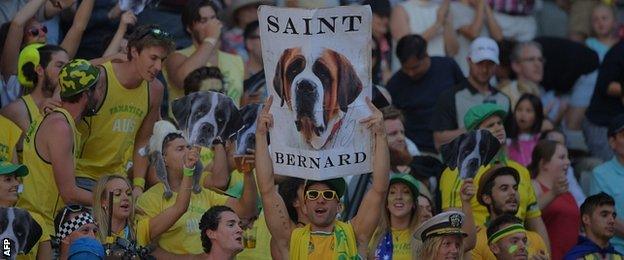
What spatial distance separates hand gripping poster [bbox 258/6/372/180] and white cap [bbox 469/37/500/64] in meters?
4.16

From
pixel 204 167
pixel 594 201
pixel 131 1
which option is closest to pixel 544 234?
pixel 594 201

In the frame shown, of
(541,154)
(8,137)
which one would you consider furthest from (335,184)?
(541,154)

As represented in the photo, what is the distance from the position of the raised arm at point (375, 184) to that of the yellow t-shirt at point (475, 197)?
1.62 meters

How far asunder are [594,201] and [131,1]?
12.3 ft

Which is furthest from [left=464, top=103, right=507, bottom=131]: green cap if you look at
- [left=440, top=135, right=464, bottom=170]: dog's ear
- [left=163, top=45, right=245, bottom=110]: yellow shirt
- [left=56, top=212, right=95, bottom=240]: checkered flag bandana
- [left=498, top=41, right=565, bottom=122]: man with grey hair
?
[left=56, top=212, right=95, bottom=240]: checkered flag bandana

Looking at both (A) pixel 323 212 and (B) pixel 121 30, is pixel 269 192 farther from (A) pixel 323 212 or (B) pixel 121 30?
(B) pixel 121 30

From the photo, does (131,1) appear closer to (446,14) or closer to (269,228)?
(269,228)

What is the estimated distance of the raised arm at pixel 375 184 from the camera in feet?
40.6

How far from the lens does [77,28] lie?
1476cm

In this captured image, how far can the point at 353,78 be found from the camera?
12305mm

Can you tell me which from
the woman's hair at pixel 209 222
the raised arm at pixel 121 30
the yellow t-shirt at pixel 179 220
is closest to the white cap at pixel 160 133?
the yellow t-shirt at pixel 179 220

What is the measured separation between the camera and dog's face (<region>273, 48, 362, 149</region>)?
482 inches

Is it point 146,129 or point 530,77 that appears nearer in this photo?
point 146,129

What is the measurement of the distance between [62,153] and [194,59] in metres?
2.54
